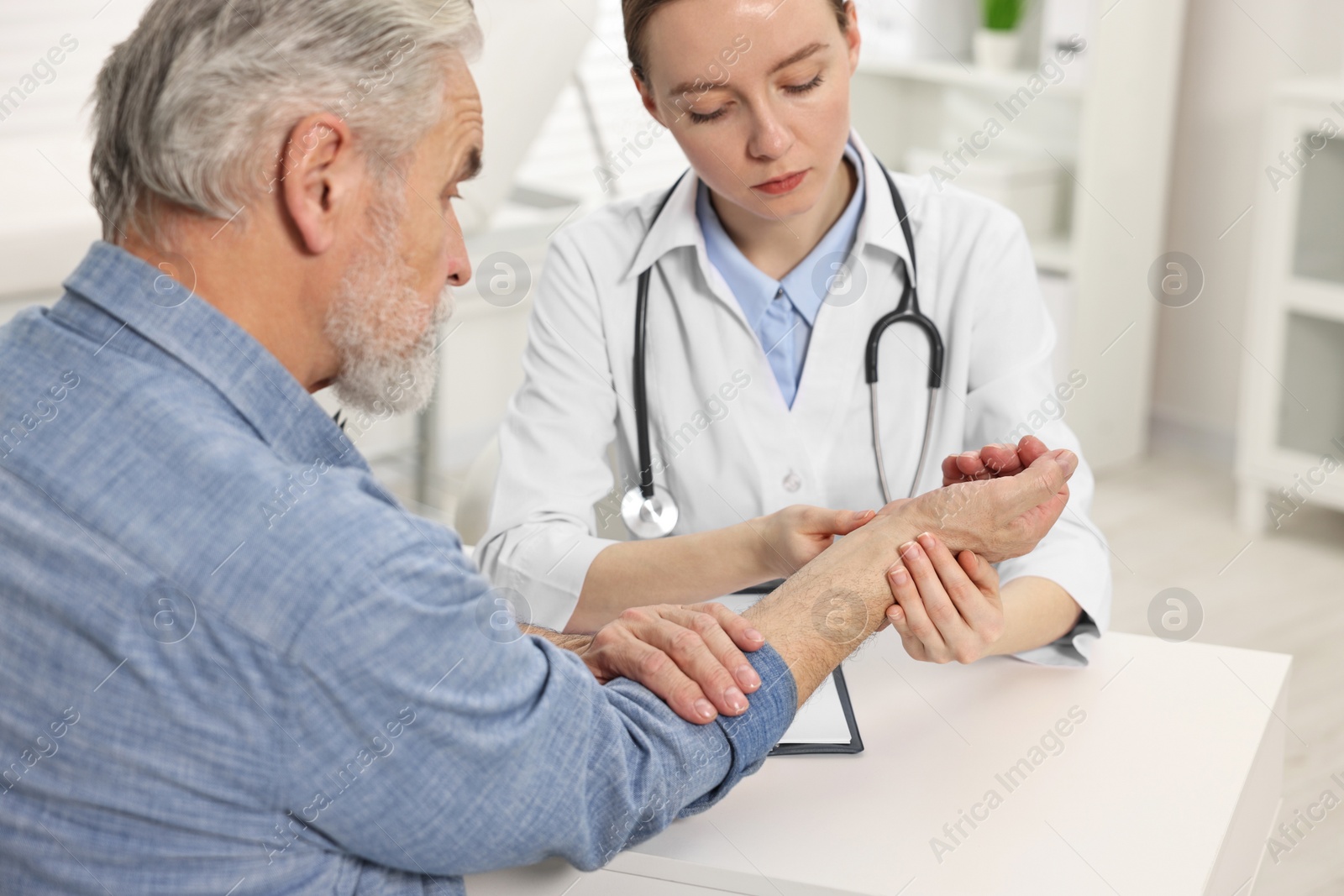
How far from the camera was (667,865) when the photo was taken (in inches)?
43.7

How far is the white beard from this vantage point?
1.03 metres

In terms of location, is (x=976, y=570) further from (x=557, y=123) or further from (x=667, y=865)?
(x=557, y=123)

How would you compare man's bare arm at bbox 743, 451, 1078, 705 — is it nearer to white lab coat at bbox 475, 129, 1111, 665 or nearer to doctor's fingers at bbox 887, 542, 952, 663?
doctor's fingers at bbox 887, 542, 952, 663

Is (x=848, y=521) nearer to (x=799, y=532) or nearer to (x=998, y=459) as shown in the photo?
(x=799, y=532)

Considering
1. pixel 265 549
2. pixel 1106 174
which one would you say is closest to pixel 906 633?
pixel 265 549

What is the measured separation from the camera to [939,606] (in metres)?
1.28

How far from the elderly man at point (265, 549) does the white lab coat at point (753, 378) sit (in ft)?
1.85

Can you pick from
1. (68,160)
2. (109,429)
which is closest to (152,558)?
(109,429)

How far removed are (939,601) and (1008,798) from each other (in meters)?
0.19

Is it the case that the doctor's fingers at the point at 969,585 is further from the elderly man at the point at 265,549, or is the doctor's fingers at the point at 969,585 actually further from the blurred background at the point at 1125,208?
the blurred background at the point at 1125,208

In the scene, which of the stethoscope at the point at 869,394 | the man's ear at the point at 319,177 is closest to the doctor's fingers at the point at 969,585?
the stethoscope at the point at 869,394

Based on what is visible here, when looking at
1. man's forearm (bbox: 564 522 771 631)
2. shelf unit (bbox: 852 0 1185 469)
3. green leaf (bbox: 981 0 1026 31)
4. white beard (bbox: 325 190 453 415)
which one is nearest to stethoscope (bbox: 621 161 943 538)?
man's forearm (bbox: 564 522 771 631)

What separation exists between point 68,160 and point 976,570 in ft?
6.93

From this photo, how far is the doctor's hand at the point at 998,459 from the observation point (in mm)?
1348
